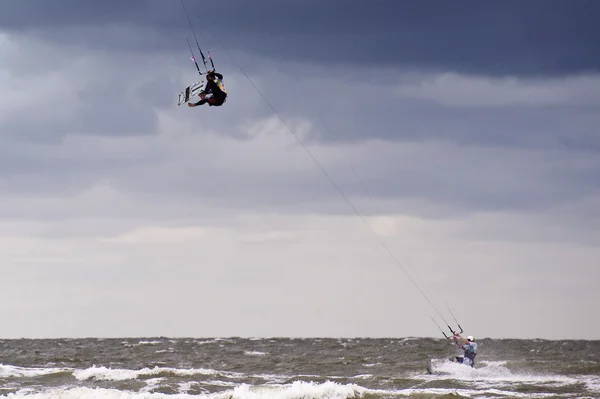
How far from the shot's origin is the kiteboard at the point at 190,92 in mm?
26991

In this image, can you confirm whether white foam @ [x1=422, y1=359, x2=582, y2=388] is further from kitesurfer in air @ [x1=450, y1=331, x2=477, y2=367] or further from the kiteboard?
the kiteboard

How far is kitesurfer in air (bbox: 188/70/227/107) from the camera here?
2633 cm

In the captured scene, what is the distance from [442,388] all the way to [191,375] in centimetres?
1107

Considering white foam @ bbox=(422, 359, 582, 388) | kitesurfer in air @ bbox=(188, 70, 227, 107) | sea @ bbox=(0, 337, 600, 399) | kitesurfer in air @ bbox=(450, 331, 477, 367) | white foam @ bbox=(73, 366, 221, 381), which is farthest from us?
white foam @ bbox=(73, 366, 221, 381)

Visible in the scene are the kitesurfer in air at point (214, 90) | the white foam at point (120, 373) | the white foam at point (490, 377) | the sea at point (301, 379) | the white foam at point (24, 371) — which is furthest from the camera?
the white foam at point (24, 371)

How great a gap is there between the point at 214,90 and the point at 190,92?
1.51m

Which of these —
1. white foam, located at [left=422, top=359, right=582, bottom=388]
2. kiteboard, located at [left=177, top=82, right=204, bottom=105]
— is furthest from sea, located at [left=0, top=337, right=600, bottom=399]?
kiteboard, located at [left=177, top=82, right=204, bottom=105]

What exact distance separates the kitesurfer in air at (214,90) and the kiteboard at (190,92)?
31cm

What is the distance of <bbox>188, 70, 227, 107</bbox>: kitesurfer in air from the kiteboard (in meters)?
0.31

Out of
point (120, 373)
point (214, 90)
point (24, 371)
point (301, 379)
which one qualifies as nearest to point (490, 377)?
point (301, 379)

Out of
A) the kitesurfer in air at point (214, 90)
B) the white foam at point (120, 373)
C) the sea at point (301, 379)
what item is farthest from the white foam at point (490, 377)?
the kitesurfer in air at point (214, 90)

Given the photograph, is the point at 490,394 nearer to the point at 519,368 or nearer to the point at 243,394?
the point at 243,394

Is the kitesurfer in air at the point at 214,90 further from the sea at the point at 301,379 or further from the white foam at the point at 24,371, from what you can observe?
the white foam at the point at 24,371

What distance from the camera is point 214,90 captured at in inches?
1037
